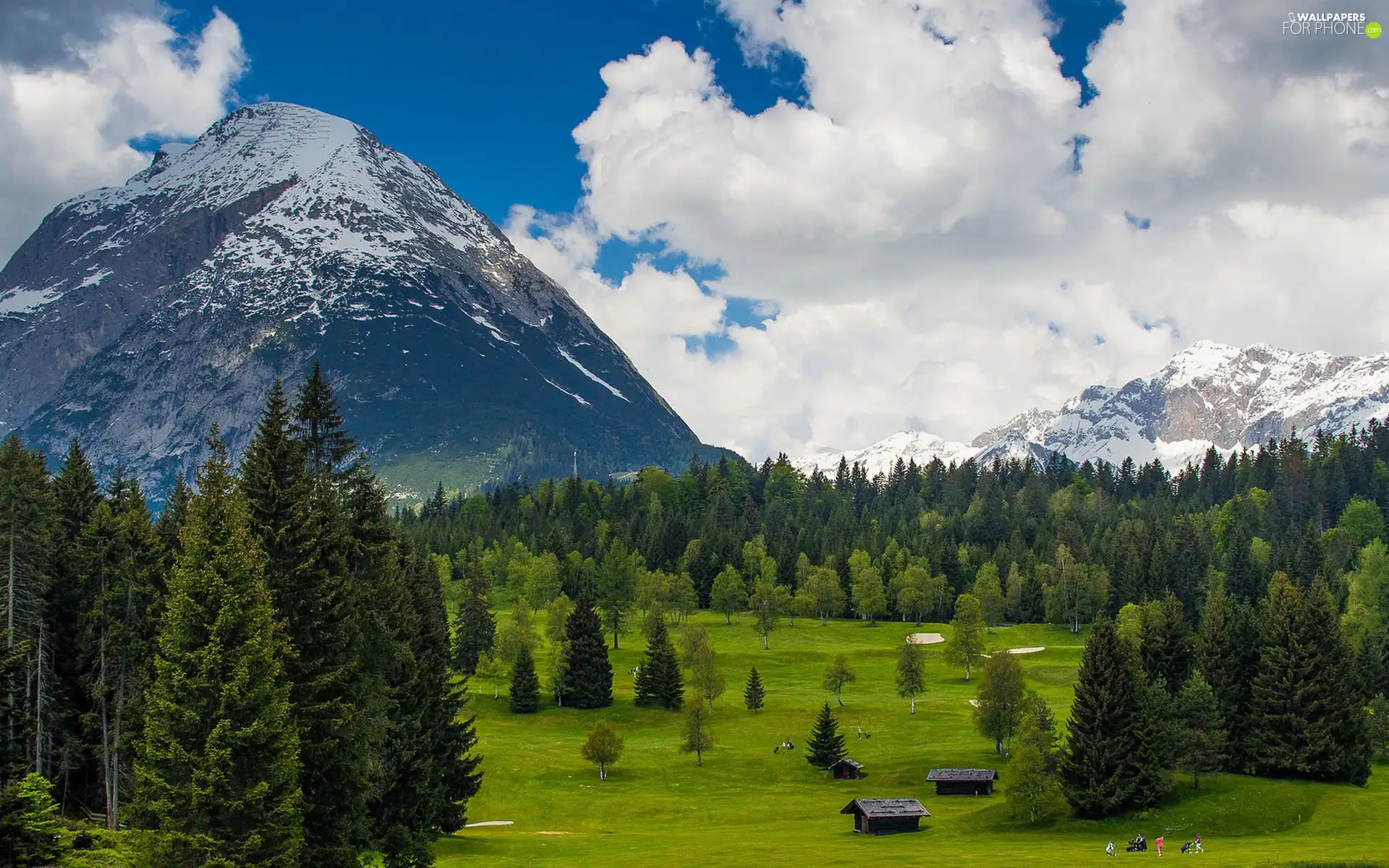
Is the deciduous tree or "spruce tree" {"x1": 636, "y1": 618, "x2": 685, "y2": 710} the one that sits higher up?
"spruce tree" {"x1": 636, "y1": 618, "x2": 685, "y2": 710}

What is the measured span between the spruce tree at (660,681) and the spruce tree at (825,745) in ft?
92.7

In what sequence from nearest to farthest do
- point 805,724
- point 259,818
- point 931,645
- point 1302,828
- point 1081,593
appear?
point 259,818 → point 1302,828 → point 805,724 → point 931,645 → point 1081,593

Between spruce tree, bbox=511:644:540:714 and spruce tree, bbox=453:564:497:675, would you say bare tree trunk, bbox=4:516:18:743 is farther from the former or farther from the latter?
spruce tree, bbox=453:564:497:675

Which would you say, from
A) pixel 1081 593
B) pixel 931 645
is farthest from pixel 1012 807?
pixel 1081 593

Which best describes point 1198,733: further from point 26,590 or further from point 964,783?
point 26,590

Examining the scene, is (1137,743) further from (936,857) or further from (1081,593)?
(1081,593)

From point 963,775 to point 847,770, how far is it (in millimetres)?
10824

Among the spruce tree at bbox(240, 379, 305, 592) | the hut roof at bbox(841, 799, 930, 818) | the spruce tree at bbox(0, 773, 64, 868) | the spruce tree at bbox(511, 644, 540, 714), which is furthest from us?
the spruce tree at bbox(511, 644, 540, 714)

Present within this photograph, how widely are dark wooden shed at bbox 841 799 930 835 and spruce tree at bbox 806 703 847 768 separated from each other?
791 inches

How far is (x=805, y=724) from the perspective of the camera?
112938mm

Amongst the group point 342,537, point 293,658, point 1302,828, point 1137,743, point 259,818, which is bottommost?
point 1302,828

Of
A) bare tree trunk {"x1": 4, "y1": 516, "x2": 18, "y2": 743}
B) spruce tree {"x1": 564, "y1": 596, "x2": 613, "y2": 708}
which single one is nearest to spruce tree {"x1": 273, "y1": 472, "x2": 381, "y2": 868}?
bare tree trunk {"x1": 4, "y1": 516, "x2": 18, "y2": 743}

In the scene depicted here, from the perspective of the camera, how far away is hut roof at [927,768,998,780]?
88.9 meters

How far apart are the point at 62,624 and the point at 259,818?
102 feet
